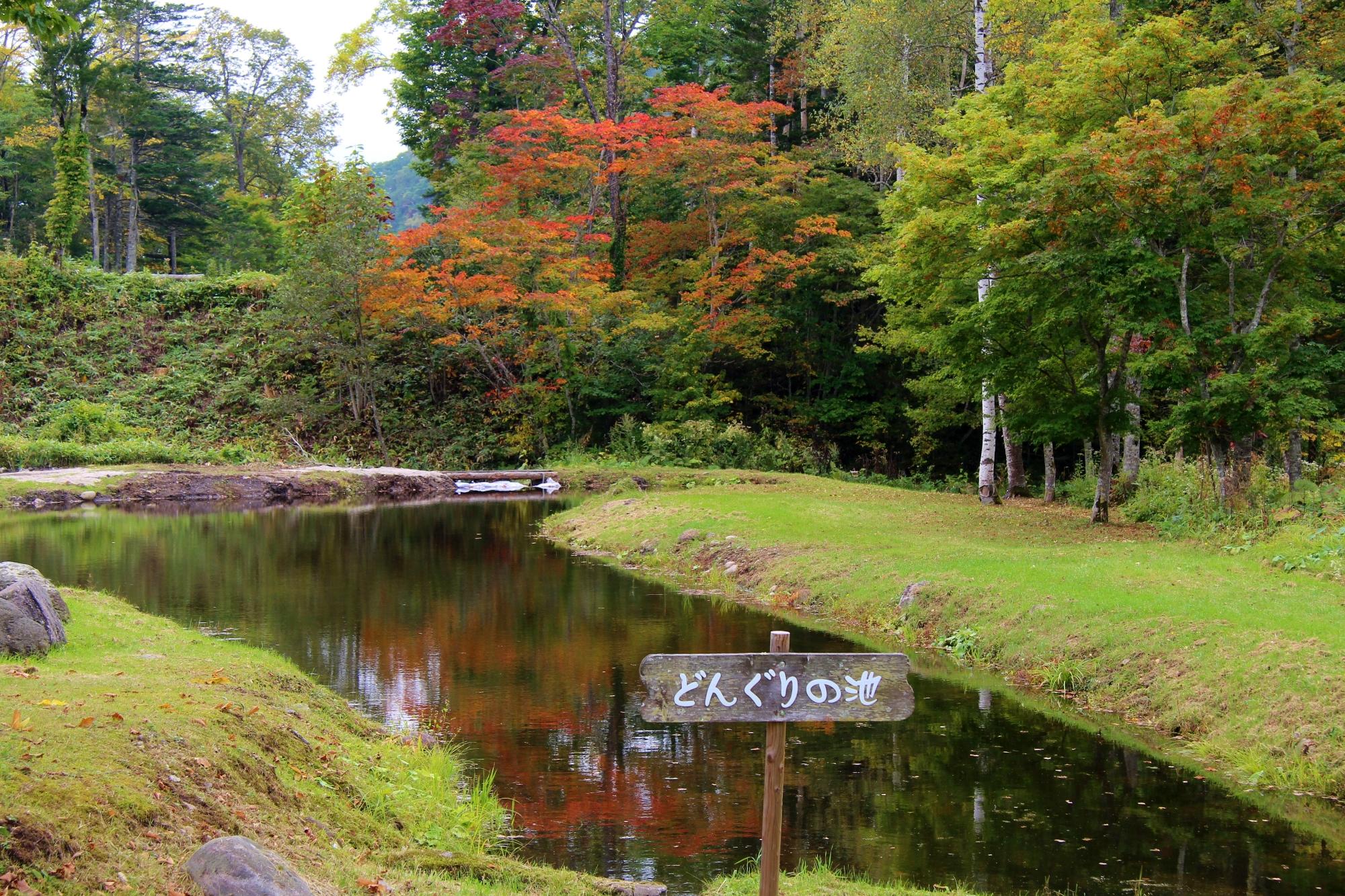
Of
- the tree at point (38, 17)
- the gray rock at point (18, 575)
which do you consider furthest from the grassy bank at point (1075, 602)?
the tree at point (38, 17)

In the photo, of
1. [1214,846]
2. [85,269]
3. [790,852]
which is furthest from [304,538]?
[85,269]

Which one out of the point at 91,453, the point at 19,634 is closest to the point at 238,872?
the point at 19,634

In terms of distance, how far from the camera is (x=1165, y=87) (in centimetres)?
1750

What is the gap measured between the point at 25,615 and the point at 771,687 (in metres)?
6.09

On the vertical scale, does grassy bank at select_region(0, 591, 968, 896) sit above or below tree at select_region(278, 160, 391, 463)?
below

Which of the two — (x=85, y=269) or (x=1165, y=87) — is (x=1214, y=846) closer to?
(x=1165, y=87)

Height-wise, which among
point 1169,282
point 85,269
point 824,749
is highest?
point 85,269

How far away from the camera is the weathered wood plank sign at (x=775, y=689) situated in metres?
4.93

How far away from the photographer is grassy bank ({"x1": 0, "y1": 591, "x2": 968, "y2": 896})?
487 centimetres

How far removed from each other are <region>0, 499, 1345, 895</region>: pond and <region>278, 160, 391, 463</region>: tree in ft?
56.9

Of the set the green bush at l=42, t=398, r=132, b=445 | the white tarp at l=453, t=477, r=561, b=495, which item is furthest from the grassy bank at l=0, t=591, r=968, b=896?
the green bush at l=42, t=398, r=132, b=445

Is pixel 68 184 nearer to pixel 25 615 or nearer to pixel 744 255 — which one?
pixel 744 255

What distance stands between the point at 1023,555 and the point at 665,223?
931 inches

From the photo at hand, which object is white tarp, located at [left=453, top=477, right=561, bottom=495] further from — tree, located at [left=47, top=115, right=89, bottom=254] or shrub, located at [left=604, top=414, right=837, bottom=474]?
tree, located at [left=47, top=115, right=89, bottom=254]
